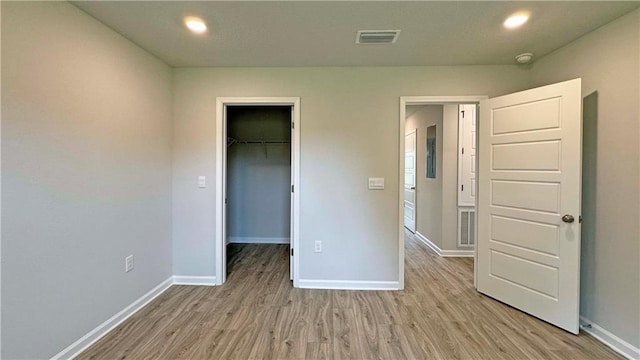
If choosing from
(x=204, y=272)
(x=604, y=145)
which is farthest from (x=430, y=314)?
(x=204, y=272)

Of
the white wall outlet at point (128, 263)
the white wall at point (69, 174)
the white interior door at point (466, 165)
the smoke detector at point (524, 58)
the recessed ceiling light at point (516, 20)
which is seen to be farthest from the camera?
the white interior door at point (466, 165)

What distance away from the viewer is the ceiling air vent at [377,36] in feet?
7.42

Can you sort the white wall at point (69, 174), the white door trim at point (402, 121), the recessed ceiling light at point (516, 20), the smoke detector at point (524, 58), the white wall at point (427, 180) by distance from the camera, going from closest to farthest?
the white wall at point (69, 174) < the recessed ceiling light at point (516, 20) < the smoke detector at point (524, 58) < the white door trim at point (402, 121) < the white wall at point (427, 180)

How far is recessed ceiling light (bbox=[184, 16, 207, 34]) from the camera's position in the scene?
2.10 meters

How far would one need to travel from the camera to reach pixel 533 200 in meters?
2.45

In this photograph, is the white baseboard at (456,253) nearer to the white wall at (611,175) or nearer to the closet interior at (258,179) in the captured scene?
the white wall at (611,175)

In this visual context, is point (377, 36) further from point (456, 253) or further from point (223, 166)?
point (456, 253)

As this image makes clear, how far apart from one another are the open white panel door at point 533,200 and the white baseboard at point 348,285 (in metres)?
0.95

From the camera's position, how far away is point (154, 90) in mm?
2809

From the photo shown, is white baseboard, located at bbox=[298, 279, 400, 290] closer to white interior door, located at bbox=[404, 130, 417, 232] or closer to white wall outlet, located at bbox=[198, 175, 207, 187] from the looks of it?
white wall outlet, located at bbox=[198, 175, 207, 187]

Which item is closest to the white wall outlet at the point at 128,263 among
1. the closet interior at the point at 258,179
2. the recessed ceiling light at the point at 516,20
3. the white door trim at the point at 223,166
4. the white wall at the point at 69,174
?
the white wall at the point at 69,174

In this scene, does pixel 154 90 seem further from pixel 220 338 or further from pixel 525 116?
pixel 525 116

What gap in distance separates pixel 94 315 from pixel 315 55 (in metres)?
2.83

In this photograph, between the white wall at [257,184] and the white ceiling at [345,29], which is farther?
the white wall at [257,184]
